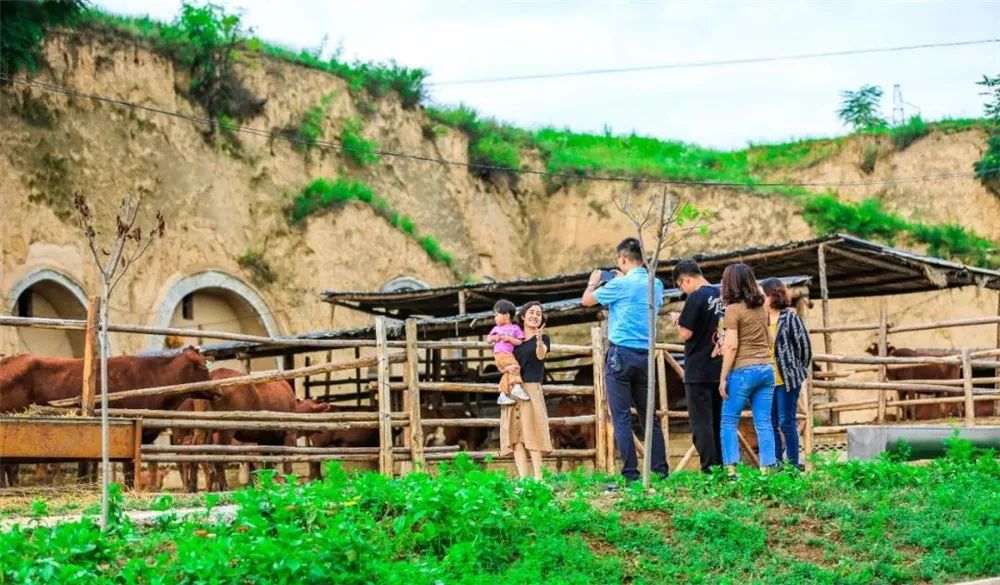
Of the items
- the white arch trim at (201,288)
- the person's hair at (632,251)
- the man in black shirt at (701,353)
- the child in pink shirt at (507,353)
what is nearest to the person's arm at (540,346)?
the child in pink shirt at (507,353)

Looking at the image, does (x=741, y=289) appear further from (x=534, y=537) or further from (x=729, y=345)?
(x=534, y=537)

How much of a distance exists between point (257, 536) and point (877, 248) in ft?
41.0

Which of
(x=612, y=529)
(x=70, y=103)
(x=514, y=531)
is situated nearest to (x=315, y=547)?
(x=514, y=531)

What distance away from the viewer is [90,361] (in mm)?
10094

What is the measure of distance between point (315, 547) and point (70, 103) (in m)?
16.6

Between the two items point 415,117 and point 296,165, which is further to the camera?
point 415,117

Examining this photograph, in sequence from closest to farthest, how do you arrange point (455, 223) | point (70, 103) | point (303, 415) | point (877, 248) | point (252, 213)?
1. point (303, 415)
2. point (877, 248)
3. point (70, 103)
4. point (252, 213)
5. point (455, 223)

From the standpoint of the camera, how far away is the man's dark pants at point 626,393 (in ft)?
29.1

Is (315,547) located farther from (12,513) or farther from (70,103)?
(70,103)

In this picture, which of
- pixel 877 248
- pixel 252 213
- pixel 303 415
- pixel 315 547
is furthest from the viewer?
pixel 252 213

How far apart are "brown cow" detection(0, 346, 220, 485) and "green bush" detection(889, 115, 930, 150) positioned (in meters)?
20.0

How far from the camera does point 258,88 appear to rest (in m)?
24.9

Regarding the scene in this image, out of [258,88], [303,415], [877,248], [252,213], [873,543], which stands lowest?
[873,543]

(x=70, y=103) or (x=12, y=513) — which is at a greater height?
(x=70, y=103)
